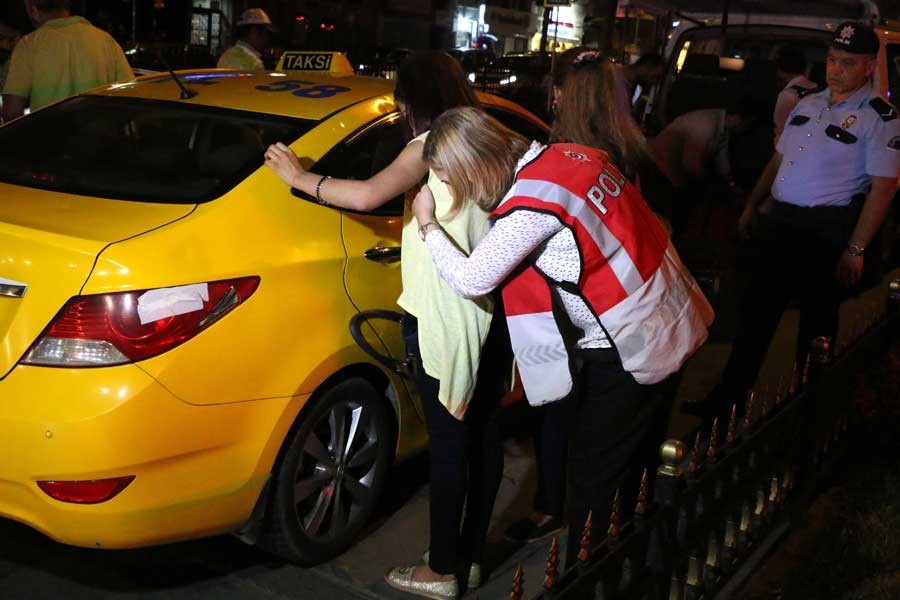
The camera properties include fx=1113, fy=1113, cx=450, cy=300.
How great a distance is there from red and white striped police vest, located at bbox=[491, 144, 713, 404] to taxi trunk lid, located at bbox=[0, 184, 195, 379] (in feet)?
3.65

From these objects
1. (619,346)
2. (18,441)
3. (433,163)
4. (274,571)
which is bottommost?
(274,571)

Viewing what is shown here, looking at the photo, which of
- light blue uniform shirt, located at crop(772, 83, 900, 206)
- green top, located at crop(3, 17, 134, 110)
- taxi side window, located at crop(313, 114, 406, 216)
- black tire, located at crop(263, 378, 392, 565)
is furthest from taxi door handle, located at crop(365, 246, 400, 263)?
green top, located at crop(3, 17, 134, 110)

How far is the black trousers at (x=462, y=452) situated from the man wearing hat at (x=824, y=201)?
164 centimetres

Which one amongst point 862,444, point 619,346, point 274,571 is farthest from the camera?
point 862,444

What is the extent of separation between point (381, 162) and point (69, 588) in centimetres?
179

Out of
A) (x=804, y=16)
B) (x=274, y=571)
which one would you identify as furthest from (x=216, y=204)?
(x=804, y=16)

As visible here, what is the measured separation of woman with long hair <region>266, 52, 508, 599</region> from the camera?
3.16 meters

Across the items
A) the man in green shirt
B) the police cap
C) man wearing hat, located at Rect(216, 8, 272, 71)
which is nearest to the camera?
the police cap

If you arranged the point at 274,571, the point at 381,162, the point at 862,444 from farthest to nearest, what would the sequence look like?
the point at 862,444
the point at 381,162
the point at 274,571

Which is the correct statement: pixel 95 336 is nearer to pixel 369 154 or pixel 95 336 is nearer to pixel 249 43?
pixel 369 154

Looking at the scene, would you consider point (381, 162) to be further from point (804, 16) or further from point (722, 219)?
point (804, 16)

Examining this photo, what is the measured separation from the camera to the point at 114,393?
2943mm

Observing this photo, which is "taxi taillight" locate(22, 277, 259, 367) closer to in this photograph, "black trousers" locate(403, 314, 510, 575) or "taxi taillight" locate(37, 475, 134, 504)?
"taxi taillight" locate(37, 475, 134, 504)

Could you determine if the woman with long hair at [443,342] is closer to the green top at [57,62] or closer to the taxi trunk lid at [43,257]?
the taxi trunk lid at [43,257]
